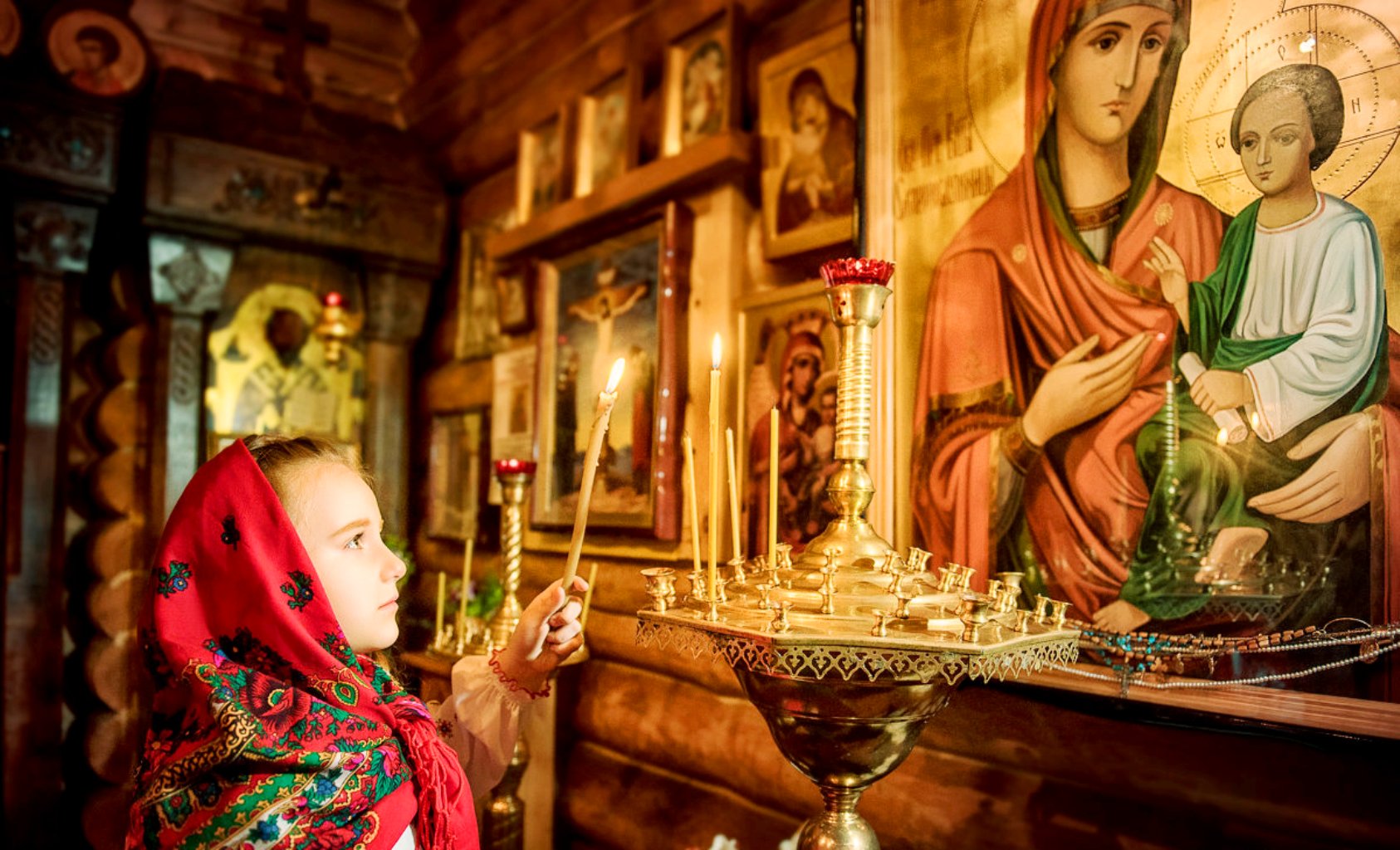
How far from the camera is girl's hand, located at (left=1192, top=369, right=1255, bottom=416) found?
5.57 feet

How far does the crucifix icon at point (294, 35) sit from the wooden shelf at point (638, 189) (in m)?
1.65

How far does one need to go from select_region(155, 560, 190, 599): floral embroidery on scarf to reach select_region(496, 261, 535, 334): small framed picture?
8.89 ft

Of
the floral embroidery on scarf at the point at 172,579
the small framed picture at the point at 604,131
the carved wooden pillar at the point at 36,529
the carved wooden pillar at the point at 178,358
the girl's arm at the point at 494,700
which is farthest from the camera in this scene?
the carved wooden pillar at the point at 178,358

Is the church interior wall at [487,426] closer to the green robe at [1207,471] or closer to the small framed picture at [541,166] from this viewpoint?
the small framed picture at [541,166]

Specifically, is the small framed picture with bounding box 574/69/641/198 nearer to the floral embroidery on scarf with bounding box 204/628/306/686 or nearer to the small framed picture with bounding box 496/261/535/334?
the small framed picture with bounding box 496/261/535/334

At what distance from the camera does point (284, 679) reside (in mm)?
1463

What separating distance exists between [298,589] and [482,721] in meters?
0.55

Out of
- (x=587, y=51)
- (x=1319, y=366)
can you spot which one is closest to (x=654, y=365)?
(x=587, y=51)

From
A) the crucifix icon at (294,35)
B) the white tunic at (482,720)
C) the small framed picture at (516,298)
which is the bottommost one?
the white tunic at (482,720)

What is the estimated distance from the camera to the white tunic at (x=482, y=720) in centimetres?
186

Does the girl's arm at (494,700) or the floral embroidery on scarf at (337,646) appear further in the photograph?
the girl's arm at (494,700)

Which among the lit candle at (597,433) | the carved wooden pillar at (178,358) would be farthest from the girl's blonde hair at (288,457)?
the carved wooden pillar at (178,358)

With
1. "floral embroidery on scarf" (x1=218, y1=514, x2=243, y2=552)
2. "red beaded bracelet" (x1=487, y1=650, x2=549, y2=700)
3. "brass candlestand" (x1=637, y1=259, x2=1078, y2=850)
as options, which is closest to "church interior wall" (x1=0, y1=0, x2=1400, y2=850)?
"brass candlestand" (x1=637, y1=259, x2=1078, y2=850)

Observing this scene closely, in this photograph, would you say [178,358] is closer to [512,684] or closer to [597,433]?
[512,684]
